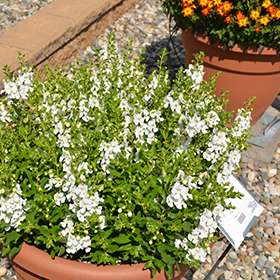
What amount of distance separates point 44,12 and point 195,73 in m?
2.93

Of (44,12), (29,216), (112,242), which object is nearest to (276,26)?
(112,242)

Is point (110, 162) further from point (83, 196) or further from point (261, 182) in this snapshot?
point (261, 182)

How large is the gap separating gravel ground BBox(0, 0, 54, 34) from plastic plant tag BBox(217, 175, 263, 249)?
11.4ft

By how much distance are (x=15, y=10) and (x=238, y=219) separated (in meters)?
4.01

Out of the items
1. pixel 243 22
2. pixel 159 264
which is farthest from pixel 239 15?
pixel 159 264

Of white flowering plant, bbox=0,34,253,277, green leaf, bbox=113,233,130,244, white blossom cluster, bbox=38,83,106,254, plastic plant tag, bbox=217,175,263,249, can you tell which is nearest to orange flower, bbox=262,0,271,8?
white flowering plant, bbox=0,34,253,277

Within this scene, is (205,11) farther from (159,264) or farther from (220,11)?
(159,264)

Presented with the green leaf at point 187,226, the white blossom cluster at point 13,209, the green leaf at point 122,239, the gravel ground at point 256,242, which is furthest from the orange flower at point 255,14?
the white blossom cluster at point 13,209

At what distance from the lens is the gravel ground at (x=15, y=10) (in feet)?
14.1

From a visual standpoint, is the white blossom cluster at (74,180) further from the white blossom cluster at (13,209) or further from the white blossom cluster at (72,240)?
the white blossom cluster at (13,209)

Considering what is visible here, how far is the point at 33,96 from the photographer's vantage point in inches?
81.0

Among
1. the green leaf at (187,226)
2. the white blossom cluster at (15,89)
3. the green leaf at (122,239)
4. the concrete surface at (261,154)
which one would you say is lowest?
the concrete surface at (261,154)

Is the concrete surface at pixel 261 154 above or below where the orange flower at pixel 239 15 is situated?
below

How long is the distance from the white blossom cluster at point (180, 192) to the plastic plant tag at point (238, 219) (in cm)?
24
